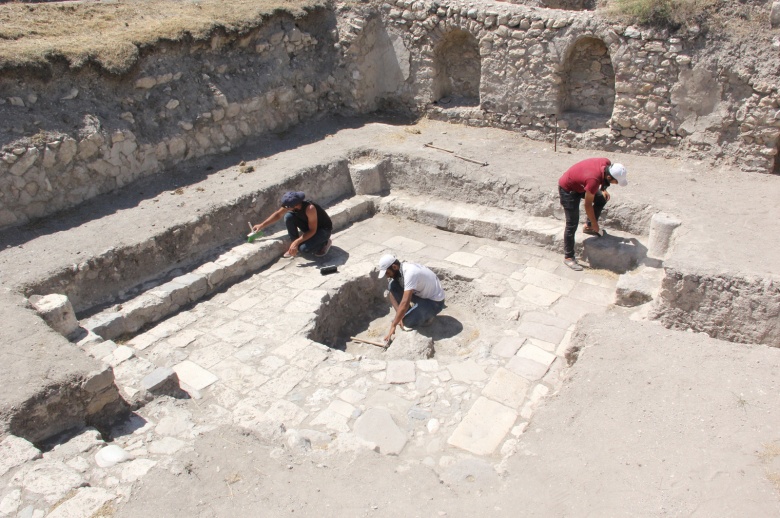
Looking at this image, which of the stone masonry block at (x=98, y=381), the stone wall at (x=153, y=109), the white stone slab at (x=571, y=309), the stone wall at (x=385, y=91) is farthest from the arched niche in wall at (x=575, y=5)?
the stone masonry block at (x=98, y=381)

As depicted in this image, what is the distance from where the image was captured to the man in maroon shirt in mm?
7480

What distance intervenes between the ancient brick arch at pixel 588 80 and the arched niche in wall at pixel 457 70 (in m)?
1.73

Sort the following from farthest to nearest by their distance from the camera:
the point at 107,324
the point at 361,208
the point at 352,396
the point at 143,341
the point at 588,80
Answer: the point at 588,80, the point at 361,208, the point at 143,341, the point at 107,324, the point at 352,396

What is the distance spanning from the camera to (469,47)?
11.5 metres

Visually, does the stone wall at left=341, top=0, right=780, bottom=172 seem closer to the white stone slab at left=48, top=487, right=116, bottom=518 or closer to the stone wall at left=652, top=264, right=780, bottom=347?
the stone wall at left=652, top=264, right=780, bottom=347

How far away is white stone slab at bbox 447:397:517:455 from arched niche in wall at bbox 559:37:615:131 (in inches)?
250

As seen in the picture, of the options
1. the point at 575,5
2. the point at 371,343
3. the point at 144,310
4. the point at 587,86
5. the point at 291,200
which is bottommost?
the point at 371,343

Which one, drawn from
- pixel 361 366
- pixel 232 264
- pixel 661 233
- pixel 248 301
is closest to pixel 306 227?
→ pixel 232 264

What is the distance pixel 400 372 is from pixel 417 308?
3.90 feet

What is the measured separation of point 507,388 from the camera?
598 cm

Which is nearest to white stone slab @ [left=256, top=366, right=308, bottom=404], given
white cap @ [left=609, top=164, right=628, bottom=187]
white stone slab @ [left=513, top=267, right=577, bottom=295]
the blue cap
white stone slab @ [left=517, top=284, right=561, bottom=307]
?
the blue cap

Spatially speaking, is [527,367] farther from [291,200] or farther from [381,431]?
[291,200]

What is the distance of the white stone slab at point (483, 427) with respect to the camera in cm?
521

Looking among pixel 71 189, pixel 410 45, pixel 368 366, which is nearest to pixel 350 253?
pixel 368 366
